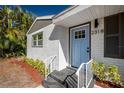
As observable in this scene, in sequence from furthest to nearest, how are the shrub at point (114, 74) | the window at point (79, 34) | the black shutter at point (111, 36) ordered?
1. the window at point (79, 34)
2. the black shutter at point (111, 36)
3. the shrub at point (114, 74)

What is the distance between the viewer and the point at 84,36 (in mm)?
10461

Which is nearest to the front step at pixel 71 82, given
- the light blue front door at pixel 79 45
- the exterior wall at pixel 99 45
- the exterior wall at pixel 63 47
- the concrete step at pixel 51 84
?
the concrete step at pixel 51 84

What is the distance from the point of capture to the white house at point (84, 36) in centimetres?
759

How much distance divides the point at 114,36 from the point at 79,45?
10.7 feet

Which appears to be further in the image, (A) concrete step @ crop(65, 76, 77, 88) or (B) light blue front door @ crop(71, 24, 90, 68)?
(B) light blue front door @ crop(71, 24, 90, 68)

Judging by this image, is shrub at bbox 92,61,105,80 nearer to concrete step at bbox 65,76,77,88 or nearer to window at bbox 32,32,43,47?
concrete step at bbox 65,76,77,88

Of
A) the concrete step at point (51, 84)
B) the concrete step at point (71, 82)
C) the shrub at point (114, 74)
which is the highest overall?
the shrub at point (114, 74)

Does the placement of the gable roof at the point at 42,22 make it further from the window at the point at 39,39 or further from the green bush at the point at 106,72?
the green bush at the point at 106,72

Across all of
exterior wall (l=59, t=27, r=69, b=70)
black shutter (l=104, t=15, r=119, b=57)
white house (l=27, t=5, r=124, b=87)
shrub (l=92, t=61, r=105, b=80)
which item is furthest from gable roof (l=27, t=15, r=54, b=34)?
shrub (l=92, t=61, r=105, b=80)

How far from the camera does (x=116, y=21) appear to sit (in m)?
7.73

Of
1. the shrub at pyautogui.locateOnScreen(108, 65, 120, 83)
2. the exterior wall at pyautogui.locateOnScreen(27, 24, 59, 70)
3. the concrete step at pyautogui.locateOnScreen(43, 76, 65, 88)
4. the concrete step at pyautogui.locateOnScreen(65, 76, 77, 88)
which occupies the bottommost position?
the concrete step at pyautogui.locateOnScreen(43, 76, 65, 88)

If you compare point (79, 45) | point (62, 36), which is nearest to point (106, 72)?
point (79, 45)

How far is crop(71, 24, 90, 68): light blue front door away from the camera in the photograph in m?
10.2

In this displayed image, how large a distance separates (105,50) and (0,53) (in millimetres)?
17365
